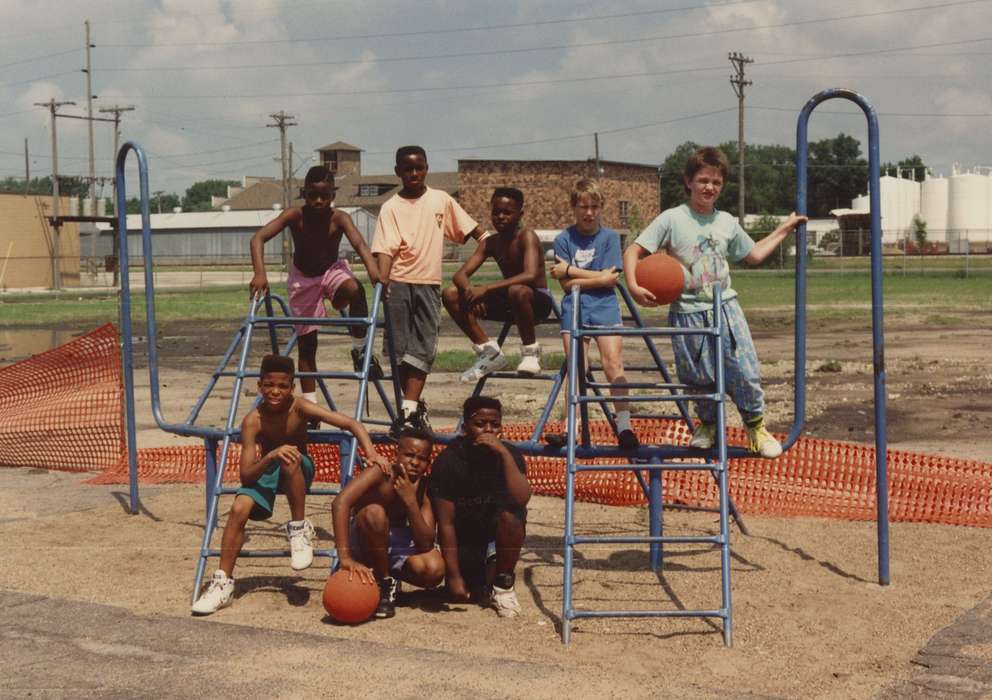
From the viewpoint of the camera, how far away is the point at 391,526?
6.56 metres

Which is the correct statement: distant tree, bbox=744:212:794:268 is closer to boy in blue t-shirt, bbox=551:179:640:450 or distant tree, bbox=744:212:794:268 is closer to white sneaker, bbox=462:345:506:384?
white sneaker, bbox=462:345:506:384

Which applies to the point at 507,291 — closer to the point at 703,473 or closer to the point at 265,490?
the point at 265,490

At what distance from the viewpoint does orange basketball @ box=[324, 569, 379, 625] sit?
19.5 ft

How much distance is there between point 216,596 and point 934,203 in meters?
104

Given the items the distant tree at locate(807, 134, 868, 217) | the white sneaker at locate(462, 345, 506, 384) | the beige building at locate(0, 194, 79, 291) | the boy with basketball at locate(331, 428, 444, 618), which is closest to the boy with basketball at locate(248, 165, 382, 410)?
A: the white sneaker at locate(462, 345, 506, 384)

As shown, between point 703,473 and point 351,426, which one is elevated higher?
point 351,426

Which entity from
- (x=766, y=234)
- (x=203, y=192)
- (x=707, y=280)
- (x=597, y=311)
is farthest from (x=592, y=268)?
(x=203, y=192)

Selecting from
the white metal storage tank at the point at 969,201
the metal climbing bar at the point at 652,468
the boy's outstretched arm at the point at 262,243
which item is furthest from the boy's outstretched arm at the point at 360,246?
the white metal storage tank at the point at 969,201

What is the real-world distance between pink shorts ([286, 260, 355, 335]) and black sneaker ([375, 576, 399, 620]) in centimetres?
271

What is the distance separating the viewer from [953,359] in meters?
18.7

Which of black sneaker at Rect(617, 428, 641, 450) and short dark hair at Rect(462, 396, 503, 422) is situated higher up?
short dark hair at Rect(462, 396, 503, 422)

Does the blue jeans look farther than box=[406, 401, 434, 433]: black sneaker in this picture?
No

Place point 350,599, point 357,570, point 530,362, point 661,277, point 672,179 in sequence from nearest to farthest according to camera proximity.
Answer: point 350,599 < point 357,570 < point 661,277 < point 530,362 < point 672,179

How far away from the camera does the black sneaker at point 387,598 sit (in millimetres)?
6172
